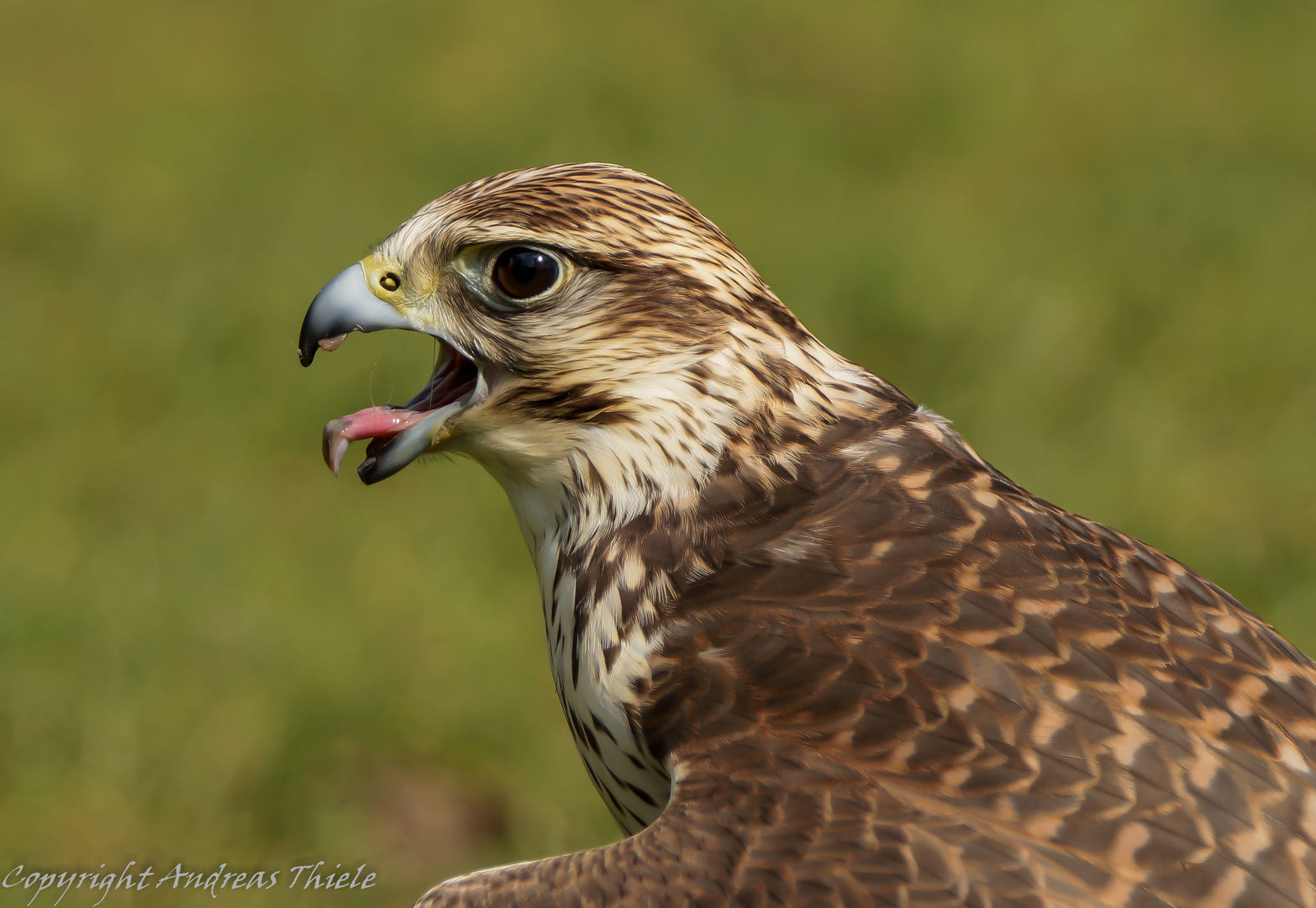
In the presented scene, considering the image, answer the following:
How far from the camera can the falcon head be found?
2.34 metres

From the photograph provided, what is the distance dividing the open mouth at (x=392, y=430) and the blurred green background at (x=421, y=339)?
64.9 inches

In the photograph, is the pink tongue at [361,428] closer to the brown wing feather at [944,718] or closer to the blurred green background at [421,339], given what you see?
the brown wing feather at [944,718]

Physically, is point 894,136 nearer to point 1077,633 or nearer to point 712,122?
point 712,122

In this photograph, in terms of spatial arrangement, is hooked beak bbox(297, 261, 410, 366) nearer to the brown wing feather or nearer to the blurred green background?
the brown wing feather

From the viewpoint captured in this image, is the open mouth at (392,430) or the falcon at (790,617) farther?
the open mouth at (392,430)

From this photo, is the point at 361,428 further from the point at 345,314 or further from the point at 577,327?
the point at 577,327

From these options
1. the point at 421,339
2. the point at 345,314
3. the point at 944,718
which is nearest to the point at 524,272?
the point at 345,314

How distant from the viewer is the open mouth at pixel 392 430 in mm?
2436

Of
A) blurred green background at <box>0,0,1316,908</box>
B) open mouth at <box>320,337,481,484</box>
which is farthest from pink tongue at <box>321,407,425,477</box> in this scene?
blurred green background at <box>0,0,1316,908</box>

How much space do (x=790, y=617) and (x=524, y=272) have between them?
2.30 feet

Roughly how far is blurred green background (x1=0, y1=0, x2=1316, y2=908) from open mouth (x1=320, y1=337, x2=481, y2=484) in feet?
5.41

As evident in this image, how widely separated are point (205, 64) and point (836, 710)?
7.20 metres

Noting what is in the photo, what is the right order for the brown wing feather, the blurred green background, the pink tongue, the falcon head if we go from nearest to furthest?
the brown wing feather
the falcon head
the pink tongue
the blurred green background

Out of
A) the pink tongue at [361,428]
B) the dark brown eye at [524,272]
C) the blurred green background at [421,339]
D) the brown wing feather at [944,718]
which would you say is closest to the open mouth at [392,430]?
the pink tongue at [361,428]
